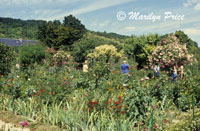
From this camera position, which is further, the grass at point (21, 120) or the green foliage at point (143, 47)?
the green foliage at point (143, 47)

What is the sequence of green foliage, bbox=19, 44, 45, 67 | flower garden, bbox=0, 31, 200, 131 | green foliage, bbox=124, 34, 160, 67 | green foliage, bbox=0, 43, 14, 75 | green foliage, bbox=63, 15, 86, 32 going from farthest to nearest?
green foliage, bbox=63, 15, 86, 32 < green foliage, bbox=124, 34, 160, 67 < green foliage, bbox=19, 44, 45, 67 < green foliage, bbox=0, 43, 14, 75 < flower garden, bbox=0, 31, 200, 131

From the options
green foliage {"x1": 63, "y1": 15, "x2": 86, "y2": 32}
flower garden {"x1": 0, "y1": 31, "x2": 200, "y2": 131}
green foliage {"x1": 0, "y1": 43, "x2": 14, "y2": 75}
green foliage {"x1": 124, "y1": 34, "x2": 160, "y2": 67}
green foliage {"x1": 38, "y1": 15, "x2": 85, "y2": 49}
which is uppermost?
green foliage {"x1": 63, "y1": 15, "x2": 86, "y2": 32}

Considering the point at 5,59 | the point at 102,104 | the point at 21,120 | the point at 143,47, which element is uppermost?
the point at 143,47

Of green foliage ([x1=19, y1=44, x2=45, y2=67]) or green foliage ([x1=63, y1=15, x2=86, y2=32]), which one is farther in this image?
green foliage ([x1=63, y1=15, x2=86, y2=32])

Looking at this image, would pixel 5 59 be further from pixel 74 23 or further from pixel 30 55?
pixel 74 23

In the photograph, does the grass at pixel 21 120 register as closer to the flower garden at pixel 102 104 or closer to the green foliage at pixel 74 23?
the flower garden at pixel 102 104

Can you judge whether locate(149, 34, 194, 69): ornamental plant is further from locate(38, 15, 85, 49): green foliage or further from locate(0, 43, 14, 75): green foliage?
locate(38, 15, 85, 49): green foliage

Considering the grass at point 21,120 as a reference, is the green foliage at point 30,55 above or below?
above

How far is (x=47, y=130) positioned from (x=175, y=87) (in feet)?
14.6

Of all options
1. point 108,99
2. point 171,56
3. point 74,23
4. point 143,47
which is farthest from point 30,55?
point 74,23

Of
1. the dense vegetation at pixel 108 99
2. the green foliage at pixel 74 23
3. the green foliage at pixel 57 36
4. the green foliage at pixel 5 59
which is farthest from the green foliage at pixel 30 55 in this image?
the green foliage at pixel 74 23

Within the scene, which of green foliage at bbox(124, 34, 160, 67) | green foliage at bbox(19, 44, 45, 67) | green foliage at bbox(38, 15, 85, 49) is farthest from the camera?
green foliage at bbox(38, 15, 85, 49)

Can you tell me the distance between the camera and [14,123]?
5152 mm

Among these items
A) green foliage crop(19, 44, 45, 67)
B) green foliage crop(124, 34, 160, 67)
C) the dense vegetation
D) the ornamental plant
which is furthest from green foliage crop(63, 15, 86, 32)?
the ornamental plant
